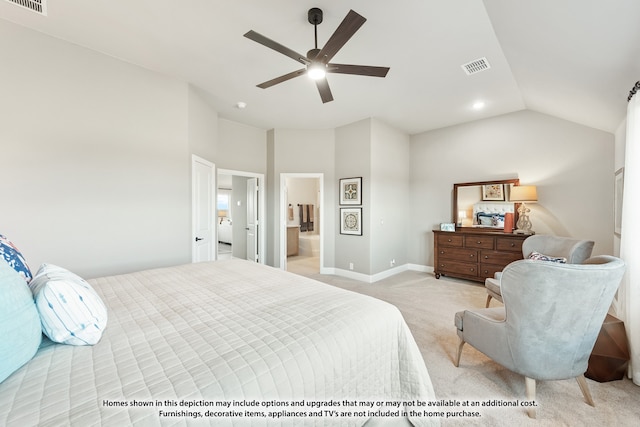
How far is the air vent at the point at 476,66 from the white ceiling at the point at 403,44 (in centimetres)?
8

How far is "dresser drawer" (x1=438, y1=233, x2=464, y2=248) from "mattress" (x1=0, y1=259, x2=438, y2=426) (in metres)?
3.53

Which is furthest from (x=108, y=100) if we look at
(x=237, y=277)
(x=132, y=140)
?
(x=237, y=277)

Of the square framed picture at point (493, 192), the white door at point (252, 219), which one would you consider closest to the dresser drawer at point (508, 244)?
the square framed picture at point (493, 192)

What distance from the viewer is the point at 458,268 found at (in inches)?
173

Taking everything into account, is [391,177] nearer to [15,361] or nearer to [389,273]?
[389,273]

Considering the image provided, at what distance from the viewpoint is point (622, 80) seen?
220 cm

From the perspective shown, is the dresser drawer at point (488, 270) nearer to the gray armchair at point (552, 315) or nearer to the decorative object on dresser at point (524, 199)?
the decorative object on dresser at point (524, 199)

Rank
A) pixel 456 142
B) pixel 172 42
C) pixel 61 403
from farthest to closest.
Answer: pixel 456 142 < pixel 172 42 < pixel 61 403

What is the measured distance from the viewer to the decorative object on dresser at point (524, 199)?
3840 millimetres

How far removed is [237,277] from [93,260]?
1.73m

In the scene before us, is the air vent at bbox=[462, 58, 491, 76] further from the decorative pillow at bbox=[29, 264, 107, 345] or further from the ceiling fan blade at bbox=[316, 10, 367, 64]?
the decorative pillow at bbox=[29, 264, 107, 345]

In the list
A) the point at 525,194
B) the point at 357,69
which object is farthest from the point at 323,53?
the point at 525,194

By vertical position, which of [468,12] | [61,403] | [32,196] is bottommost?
[61,403]

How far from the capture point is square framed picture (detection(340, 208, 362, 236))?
15.3 ft
